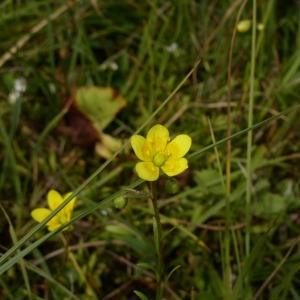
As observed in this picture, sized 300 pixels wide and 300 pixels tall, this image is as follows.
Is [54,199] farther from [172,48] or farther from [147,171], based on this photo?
[172,48]

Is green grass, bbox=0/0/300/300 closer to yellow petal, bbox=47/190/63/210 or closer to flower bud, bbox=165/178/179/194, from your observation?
yellow petal, bbox=47/190/63/210

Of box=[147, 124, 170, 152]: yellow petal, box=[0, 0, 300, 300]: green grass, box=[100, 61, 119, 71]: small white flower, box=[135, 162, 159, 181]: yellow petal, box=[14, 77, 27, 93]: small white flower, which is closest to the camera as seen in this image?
box=[135, 162, 159, 181]: yellow petal

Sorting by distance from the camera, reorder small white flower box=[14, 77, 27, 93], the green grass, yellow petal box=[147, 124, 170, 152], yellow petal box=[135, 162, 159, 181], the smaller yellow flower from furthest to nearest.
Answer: small white flower box=[14, 77, 27, 93], the smaller yellow flower, the green grass, yellow petal box=[147, 124, 170, 152], yellow petal box=[135, 162, 159, 181]

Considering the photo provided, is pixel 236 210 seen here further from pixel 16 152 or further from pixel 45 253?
pixel 16 152

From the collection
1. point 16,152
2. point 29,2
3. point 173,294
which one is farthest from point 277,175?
point 29,2

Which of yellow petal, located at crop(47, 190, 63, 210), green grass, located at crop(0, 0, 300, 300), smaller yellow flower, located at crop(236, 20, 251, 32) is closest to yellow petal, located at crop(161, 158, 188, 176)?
green grass, located at crop(0, 0, 300, 300)

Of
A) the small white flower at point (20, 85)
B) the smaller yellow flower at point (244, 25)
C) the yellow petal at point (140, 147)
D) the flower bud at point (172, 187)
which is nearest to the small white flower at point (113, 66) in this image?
the small white flower at point (20, 85)
